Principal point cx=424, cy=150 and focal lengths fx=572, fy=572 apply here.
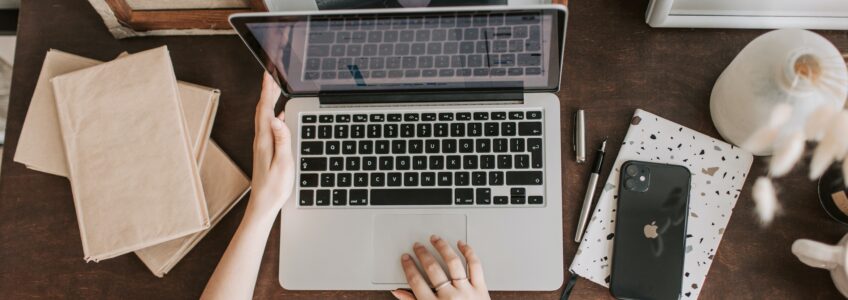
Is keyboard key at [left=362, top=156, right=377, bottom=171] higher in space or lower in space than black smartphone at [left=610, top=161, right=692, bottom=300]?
higher

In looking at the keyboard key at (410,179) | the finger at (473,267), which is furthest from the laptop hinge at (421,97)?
the finger at (473,267)

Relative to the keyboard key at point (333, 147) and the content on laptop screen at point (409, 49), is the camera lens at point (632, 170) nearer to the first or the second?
the content on laptop screen at point (409, 49)

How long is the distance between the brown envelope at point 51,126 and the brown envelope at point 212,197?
21mm

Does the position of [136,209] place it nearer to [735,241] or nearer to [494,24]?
[494,24]

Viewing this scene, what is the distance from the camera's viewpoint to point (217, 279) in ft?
2.50

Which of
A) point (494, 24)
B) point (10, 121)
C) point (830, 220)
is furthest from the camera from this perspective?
point (10, 121)

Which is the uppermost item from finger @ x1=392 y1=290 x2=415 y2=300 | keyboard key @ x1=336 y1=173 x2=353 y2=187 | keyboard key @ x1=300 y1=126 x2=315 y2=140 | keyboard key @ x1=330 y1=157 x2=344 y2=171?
keyboard key @ x1=300 y1=126 x2=315 y2=140

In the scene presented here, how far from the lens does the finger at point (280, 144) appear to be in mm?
771

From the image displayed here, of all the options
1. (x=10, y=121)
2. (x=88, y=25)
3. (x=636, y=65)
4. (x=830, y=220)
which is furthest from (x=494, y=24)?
(x=10, y=121)

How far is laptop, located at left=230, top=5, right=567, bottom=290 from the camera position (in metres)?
0.76

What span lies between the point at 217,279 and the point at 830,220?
81 cm

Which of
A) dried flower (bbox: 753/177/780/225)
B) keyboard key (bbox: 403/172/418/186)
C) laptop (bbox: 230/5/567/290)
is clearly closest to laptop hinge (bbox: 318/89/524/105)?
laptop (bbox: 230/5/567/290)

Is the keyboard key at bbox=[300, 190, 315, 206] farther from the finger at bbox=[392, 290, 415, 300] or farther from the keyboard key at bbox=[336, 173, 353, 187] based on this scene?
the finger at bbox=[392, 290, 415, 300]

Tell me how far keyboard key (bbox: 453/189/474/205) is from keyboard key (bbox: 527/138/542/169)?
0.30 feet
